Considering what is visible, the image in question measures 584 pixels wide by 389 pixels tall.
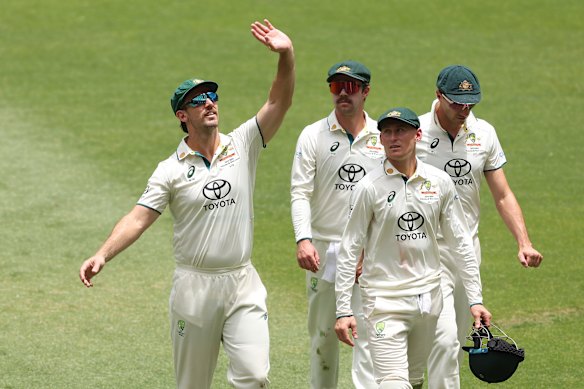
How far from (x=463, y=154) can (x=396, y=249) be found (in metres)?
1.27

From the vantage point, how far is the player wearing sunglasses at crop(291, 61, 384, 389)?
8.44m

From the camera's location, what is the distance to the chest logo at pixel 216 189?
765cm

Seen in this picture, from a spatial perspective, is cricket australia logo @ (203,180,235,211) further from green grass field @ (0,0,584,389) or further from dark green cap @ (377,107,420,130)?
green grass field @ (0,0,584,389)

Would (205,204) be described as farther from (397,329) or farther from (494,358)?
(494,358)

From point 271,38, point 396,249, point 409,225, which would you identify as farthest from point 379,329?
point 271,38

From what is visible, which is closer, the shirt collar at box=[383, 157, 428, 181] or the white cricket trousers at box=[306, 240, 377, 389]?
the shirt collar at box=[383, 157, 428, 181]

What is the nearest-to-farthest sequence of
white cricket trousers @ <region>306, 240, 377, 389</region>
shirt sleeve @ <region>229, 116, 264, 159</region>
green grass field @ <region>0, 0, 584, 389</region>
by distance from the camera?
shirt sleeve @ <region>229, 116, 264, 159</region> < white cricket trousers @ <region>306, 240, 377, 389</region> < green grass field @ <region>0, 0, 584, 389</region>

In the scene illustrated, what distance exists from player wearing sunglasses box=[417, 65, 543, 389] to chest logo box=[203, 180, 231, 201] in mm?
1519

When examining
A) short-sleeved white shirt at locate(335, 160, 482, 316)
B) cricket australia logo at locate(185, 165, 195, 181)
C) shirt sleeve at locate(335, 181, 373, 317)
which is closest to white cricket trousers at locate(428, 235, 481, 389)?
short-sleeved white shirt at locate(335, 160, 482, 316)

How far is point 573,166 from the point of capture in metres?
15.1

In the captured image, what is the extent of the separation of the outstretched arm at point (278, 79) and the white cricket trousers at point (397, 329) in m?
1.33

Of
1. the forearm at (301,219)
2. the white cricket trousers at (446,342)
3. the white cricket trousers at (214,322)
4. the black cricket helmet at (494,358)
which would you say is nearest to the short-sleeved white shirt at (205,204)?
the white cricket trousers at (214,322)

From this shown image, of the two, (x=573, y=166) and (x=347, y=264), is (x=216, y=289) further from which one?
(x=573, y=166)

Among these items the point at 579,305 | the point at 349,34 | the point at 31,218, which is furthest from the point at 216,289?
the point at 349,34
